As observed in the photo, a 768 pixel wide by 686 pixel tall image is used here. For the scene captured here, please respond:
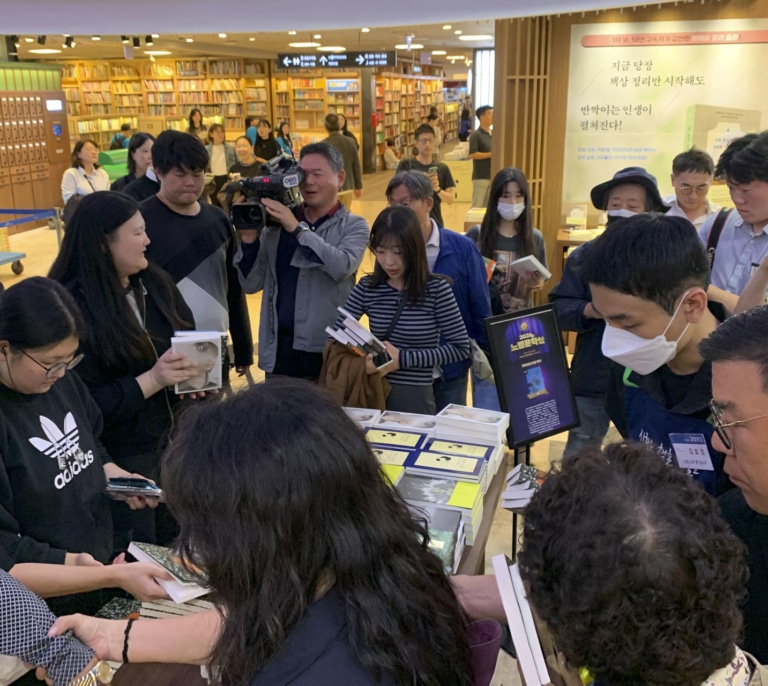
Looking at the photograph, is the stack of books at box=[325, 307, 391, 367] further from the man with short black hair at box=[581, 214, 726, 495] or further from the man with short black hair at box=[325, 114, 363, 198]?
the man with short black hair at box=[325, 114, 363, 198]

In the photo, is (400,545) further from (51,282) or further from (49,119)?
(49,119)

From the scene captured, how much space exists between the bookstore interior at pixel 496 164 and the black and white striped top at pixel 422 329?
8 centimetres

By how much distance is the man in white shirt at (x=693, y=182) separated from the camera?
369 centimetres

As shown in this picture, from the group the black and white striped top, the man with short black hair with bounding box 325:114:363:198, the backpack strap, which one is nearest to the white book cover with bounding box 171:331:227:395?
the black and white striped top

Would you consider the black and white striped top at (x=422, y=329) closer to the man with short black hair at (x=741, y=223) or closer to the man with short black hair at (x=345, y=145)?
the man with short black hair at (x=741, y=223)

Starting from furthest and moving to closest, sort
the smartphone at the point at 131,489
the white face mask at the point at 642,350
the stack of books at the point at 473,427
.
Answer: the stack of books at the point at 473,427 → the smartphone at the point at 131,489 → the white face mask at the point at 642,350

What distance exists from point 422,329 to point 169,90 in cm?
1715

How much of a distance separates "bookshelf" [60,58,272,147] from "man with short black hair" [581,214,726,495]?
16.7m

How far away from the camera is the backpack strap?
10.2ft

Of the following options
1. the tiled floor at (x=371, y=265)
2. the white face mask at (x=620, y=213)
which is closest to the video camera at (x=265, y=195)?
the white face mask at (x=620, y=213)

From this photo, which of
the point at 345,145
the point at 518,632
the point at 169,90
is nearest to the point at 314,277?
the point at 518,632

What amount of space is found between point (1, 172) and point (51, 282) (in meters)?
11.1

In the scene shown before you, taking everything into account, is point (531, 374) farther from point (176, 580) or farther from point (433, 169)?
point (433, 169)

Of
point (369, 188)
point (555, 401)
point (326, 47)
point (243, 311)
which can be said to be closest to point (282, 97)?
point (326, 47)
